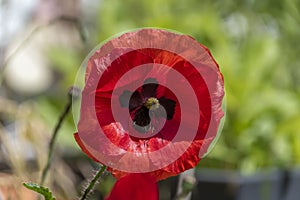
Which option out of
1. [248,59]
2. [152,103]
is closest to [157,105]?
[152,103]

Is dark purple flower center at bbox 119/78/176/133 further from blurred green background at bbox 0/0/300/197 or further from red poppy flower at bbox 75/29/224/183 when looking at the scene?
blurred green background at bbox 0/0/300/197

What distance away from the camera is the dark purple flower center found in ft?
1.27

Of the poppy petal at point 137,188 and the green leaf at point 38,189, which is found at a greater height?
the poppy petal at point 137,188

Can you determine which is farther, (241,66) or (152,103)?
(241,66)

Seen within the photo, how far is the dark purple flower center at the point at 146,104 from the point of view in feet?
1.27

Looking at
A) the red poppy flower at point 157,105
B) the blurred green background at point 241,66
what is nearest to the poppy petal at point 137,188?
the red poppy flower at point 157,105

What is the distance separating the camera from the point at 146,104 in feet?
1.30

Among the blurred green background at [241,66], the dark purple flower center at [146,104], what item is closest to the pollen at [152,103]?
the dark purple flower center at [146,104]

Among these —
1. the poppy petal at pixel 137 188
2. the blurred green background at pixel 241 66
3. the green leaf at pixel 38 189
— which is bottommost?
the green leaf at pixel 38 189

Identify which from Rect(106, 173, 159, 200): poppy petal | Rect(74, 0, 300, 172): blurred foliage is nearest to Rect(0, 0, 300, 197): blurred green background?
Rect(74, 0, 300, 172): blurred foliage

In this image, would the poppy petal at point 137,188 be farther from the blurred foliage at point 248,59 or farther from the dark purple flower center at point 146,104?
the blurred foliage at point 248,59

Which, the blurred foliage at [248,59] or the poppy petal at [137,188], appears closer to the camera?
the poppy petal at [137,188]

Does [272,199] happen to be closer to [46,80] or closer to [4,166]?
[4,166]

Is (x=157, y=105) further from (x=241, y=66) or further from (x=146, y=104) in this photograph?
(x=241, y=66)
